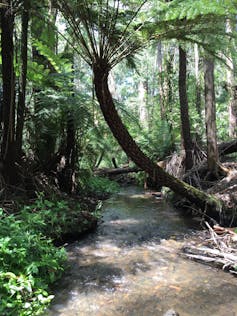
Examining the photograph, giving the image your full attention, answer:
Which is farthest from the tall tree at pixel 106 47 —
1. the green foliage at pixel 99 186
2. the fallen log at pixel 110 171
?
the fallen log at pixel 110 171

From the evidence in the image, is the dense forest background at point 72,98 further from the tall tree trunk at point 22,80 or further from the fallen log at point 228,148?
the fallen log at point 228,148

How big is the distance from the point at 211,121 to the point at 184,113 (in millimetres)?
855

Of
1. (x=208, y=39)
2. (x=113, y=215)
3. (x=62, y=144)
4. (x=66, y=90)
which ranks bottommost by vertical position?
(x=113, y=215)

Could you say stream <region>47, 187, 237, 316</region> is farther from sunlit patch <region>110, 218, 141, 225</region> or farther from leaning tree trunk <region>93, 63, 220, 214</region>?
leaning tree trunk <region>93, 63, 220, 214</region>

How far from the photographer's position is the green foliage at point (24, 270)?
2.35m

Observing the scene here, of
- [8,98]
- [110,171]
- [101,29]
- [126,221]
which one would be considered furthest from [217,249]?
[110,171]

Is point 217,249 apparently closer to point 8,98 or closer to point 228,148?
point 8,98

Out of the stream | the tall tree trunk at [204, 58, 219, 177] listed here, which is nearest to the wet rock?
the stream

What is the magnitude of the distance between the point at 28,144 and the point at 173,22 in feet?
10.5

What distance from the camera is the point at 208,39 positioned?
4156mm

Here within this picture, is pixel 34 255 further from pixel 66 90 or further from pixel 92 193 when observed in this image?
pixel 92 193

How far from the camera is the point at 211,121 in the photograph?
6461mm

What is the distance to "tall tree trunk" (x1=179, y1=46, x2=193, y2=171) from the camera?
23.4ft

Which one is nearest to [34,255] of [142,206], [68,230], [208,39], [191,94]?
[68,230]
